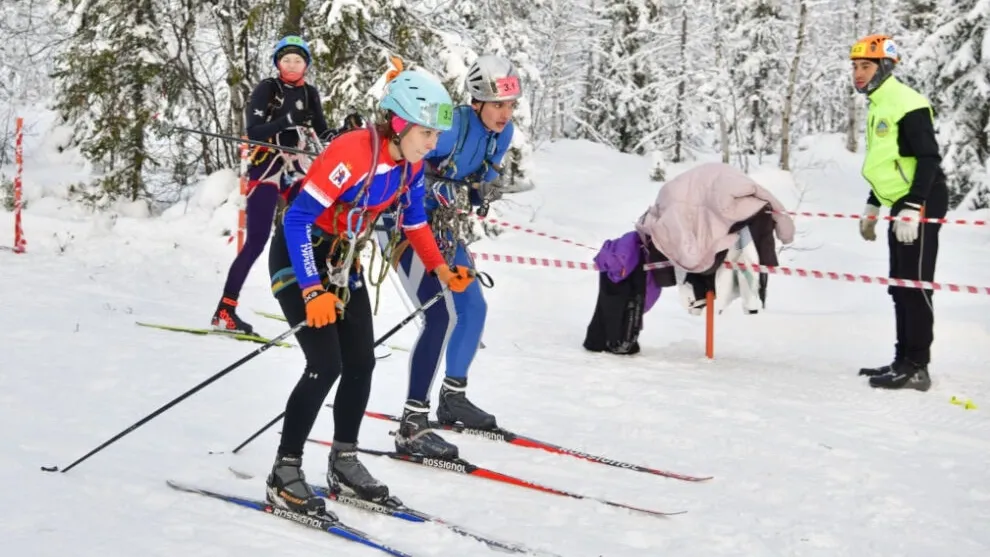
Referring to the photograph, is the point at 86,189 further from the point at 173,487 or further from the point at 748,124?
the point at 748,124

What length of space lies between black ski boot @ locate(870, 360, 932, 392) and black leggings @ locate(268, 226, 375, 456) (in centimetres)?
430

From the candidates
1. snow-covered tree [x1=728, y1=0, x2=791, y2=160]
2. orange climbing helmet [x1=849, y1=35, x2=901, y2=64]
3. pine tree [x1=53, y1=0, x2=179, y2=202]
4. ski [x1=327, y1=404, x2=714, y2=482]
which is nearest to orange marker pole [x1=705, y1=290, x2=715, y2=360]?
orange climbing helmet [x1=849, y1=35, x2=901, y2=64]

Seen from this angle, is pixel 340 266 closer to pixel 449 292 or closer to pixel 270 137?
pixel 449 292

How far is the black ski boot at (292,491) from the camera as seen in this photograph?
3.58 m

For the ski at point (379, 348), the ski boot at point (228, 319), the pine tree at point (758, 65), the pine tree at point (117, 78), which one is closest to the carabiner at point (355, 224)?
the ski at point (379, 348)

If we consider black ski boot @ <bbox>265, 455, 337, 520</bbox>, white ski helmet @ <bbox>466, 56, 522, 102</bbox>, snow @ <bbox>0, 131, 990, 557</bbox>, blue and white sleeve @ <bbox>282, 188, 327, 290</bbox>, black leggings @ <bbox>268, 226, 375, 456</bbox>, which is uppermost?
white ski helmet @ <bbox>466, 56, 522, 102</bbox>

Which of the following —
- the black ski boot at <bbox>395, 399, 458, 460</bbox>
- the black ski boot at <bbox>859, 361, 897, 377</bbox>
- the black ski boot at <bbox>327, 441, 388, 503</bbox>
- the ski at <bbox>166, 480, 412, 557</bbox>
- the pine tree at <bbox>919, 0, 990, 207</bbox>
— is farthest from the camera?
the pine tree at <bbox>919, 0, 990, 207</bbox>

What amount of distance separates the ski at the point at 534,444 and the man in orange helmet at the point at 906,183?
274 centimetres

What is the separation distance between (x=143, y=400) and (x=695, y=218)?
4.41 m

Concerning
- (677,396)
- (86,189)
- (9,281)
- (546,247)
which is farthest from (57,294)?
(546,247)

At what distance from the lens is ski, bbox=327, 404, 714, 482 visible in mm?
4602

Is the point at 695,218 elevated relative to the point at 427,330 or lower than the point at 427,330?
elevated

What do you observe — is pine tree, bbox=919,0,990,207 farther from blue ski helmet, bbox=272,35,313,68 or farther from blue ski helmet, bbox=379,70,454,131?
blue ski helmet, bbox=379,70,454,131

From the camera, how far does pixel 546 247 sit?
56.0 feet
